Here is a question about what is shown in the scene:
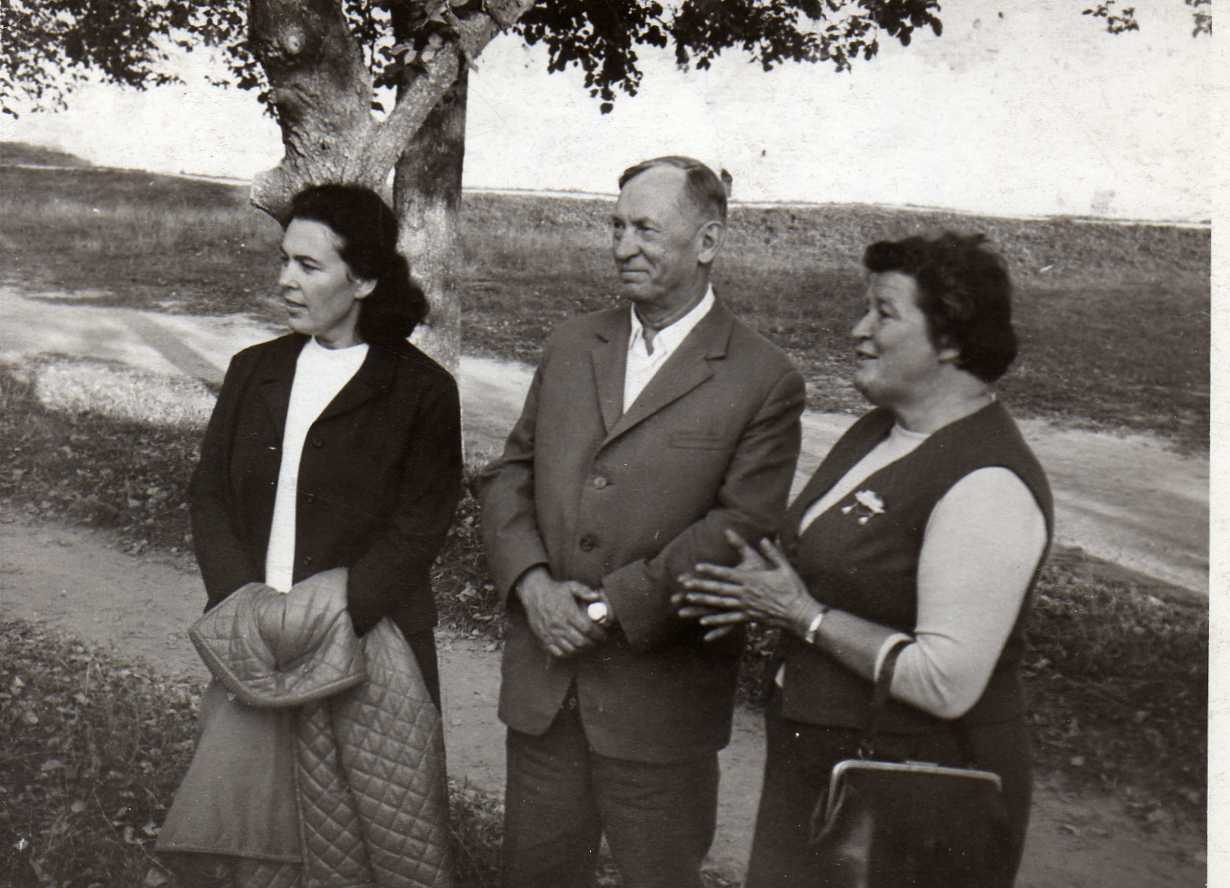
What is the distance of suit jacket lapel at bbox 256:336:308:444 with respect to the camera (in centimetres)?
236

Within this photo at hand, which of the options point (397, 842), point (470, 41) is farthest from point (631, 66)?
point (397, 842)

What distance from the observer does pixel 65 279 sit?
210 inches

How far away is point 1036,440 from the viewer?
425 centimetres

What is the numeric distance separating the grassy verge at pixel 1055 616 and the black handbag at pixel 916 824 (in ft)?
3.82

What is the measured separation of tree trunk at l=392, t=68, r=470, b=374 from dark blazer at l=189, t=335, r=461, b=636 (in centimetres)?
256

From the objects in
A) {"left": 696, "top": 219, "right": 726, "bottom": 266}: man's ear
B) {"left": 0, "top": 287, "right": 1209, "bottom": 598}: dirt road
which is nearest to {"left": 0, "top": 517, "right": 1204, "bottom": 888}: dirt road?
{"left": 0, "top": 287, "right": 1209, "bottom": 598}: dirt road

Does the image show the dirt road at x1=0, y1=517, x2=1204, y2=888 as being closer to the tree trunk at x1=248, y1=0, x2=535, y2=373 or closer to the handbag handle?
the handbag handle

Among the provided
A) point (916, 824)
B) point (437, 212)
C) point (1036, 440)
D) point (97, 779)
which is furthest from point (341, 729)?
point (437, 212)

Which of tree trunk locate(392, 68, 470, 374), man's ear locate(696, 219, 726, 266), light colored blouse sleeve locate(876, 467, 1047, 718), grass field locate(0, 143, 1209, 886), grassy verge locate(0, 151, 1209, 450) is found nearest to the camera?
light colored blouse sleeve locate(876, 467, 1047, 718)

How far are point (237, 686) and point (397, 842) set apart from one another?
44cm

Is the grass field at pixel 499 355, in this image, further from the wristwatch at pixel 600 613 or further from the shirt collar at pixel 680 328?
the wristwatch at pixel 600 613

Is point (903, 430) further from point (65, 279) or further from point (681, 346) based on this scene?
point (65, 279)

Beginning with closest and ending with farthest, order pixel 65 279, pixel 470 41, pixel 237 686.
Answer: pixel 237 686
pixel 470 41
pixel 65 279

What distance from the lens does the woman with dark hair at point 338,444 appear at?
2.33 meters
